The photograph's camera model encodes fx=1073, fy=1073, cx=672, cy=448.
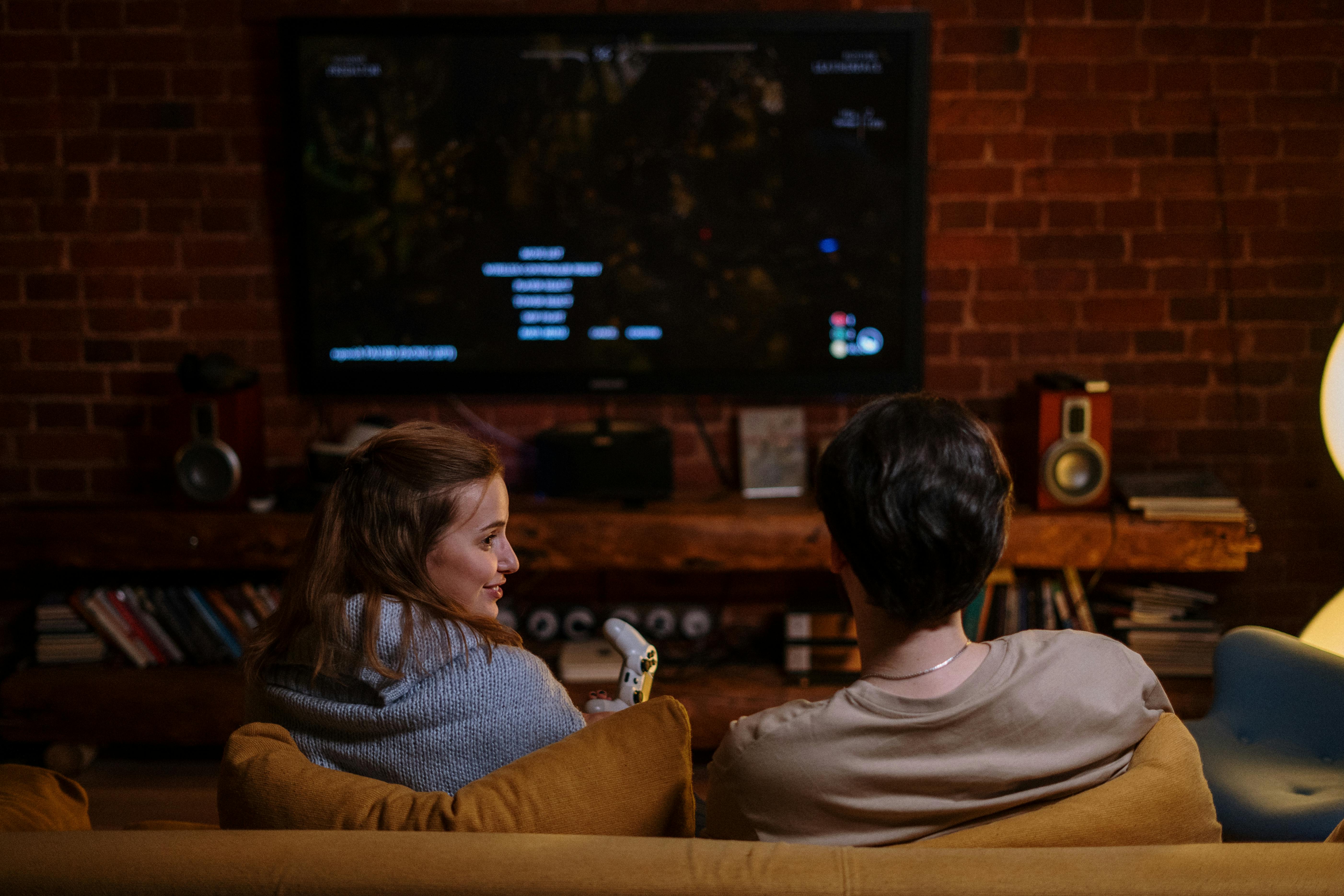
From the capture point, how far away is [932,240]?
3.21m

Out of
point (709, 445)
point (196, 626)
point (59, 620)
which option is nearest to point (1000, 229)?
point (709, 445)

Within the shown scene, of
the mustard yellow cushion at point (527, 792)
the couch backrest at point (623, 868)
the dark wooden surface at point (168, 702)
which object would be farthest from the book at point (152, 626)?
the couch backrest at point (623, 868)

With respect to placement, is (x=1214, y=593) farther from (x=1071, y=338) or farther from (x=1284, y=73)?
(x=1284, y=73)

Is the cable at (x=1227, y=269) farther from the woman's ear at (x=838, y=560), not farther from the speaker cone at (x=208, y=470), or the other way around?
the speaker cone at (x=208, y=470)

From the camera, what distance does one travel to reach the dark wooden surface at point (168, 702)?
293cm

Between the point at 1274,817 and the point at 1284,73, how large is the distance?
91.2 inches

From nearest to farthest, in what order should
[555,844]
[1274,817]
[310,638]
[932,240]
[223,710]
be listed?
[555,844]
[310,638]
[1274,817]
[223,710]
[932,240]

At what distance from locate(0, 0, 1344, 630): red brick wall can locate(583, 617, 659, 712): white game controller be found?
69.0 inches

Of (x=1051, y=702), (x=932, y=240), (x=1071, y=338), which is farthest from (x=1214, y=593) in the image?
(x=1051, y=702)

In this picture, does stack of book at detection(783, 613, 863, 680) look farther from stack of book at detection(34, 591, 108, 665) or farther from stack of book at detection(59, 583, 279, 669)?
stack of book at detection(34, 591, 108, 665)

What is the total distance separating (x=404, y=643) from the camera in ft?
4.16

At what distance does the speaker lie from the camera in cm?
306

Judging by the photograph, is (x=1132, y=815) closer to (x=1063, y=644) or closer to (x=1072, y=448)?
(x=1063, y=644)

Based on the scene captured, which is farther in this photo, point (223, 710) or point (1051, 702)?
point (223, 710)
